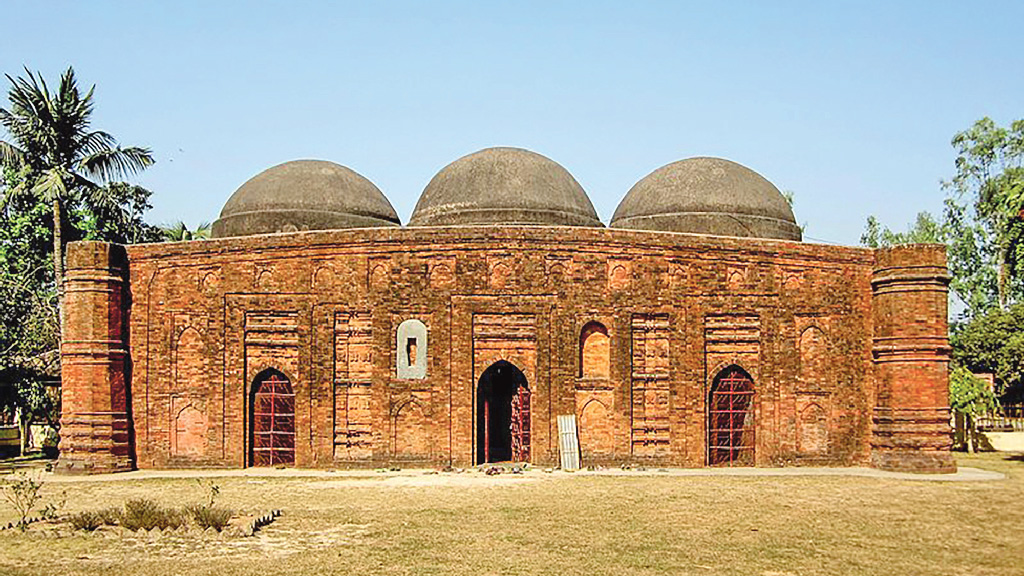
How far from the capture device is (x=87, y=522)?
10.6 m

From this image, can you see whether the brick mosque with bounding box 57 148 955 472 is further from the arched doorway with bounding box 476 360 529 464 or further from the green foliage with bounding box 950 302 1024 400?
the green foliage with bounding box 950 302 1024 400

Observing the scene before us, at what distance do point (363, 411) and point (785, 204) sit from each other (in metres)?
9.18

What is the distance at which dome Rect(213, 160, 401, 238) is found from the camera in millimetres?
19344

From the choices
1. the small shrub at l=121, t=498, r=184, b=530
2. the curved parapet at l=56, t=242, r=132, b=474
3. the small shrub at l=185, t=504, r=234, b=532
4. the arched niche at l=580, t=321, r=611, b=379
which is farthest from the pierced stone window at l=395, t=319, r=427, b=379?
the small shrub at l=121, t=498, r=184, b=530

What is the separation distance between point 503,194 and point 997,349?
17749 mm

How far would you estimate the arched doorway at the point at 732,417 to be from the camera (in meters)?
17.1

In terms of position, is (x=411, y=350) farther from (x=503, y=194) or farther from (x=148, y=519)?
(x=148, y=519)

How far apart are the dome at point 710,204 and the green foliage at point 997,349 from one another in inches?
466

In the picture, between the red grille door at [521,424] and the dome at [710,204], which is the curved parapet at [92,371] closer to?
the red grille door at [521,424]

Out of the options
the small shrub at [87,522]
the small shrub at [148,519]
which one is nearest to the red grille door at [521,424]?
the small shrub at [148,519]

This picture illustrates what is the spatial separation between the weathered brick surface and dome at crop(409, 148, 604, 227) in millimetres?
1882

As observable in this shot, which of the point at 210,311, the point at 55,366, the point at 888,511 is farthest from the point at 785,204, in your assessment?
the point at 55,366

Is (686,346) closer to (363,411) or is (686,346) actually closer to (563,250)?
(563,250)

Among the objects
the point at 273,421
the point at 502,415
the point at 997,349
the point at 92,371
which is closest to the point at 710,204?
the point at 502,415
